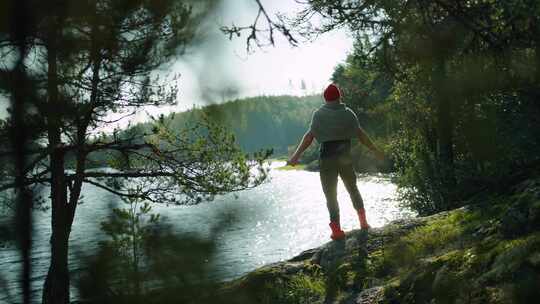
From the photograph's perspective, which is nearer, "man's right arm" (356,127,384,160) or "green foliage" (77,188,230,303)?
"green foliage" (77,188,230,303)

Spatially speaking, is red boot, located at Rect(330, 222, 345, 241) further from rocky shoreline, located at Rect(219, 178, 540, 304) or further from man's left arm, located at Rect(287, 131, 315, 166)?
man's left arm, located at Rect(287, 131, 315, 166)

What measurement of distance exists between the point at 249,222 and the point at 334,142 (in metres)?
5.02

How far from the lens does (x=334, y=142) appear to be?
6.30m

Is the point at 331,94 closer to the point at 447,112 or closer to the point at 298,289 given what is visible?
the point at 298,289

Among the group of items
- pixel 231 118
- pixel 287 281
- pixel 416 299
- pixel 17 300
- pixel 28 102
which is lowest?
pixel 287 281

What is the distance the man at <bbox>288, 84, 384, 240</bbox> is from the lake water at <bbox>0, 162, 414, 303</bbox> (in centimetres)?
90

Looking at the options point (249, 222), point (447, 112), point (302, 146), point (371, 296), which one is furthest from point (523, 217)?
point (447, 112)

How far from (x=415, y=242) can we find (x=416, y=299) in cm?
130

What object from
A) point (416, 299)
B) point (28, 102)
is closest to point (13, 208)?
point (28, 102)

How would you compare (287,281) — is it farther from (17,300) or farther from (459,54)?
(17,300)

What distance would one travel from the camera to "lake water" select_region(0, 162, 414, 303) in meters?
1.46

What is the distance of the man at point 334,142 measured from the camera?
245 inches

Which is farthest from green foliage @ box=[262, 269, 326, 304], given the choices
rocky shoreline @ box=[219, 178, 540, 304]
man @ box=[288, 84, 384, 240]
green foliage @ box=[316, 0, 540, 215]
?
green foliage @ box=[316, 0, 540, 215]

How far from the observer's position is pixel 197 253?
5.08 feet
